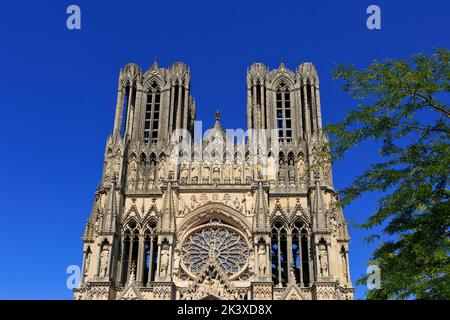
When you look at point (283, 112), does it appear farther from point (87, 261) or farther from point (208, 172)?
point (87, 261)

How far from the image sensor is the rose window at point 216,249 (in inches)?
1410

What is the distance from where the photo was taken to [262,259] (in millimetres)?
34281

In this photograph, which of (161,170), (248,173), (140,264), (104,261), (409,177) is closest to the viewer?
(409,177)

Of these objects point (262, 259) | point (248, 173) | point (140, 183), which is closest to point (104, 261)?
point (140, 183)

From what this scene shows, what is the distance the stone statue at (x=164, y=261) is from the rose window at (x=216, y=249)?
2006 mm

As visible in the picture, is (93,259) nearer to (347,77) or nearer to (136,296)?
(136,296)

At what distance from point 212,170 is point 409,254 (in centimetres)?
2737

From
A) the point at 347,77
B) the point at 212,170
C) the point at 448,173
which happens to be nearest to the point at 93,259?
the point at 212,170

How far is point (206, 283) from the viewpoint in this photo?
3394 cm

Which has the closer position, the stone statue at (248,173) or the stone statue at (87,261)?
the stone statue at (87,261)

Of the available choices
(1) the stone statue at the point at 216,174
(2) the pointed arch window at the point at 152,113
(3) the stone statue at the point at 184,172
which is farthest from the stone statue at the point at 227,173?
(2) the pointed arch window at the point at 152,113

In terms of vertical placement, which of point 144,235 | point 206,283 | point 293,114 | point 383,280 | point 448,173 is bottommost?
point 383,280

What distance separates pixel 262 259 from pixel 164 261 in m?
6.80

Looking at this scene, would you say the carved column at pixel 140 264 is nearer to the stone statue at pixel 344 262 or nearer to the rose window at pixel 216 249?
the rose window at pixel 216 249
